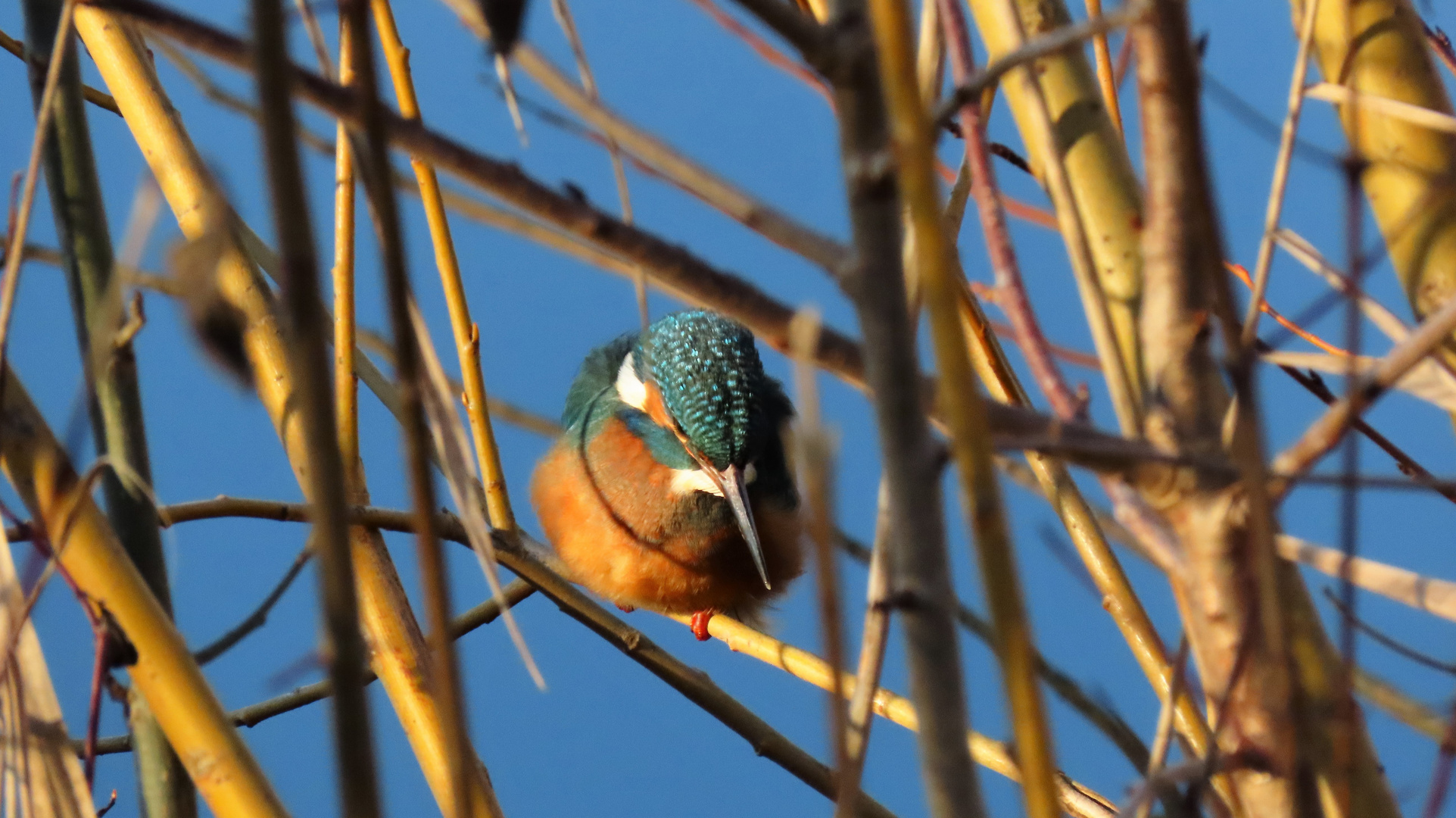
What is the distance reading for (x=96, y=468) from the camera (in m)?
0.43

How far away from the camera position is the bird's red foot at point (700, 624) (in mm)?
1483

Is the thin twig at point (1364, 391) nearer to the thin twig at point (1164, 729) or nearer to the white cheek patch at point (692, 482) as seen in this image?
the thin twig at point (1164, 729)

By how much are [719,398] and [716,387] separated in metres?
0.01

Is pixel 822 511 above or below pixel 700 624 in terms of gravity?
below

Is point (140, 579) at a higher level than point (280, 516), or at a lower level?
lower

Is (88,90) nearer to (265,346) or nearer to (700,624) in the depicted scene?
(265,346)

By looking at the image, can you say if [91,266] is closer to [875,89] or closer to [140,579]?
[140,579]

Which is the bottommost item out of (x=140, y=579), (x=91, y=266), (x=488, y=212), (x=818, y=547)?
(x=818, y=547)

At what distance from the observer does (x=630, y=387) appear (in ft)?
5.64

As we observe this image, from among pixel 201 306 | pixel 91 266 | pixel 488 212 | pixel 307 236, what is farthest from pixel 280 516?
pixel 307 236

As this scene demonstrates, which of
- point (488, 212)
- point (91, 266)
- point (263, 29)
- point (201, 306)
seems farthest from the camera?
point (488, 212)

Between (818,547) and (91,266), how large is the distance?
343mm

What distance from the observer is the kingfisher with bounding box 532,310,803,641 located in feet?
4.77

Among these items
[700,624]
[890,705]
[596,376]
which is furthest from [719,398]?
[890,705]
